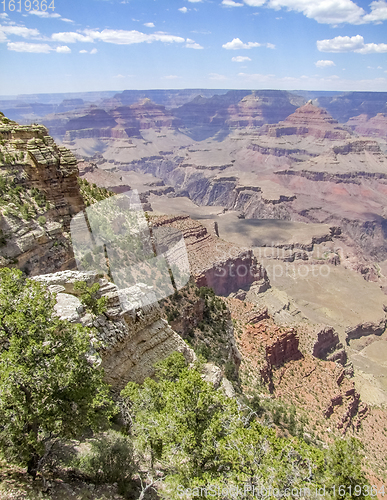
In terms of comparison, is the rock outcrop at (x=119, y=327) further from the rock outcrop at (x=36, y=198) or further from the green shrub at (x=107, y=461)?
the rock outcrop at (x=36, y=198)

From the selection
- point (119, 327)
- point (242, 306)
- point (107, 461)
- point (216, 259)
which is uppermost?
point (119, 327)

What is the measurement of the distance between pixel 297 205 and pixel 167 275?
131540 millimetres

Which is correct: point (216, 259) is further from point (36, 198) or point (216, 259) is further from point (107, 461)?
point (107, 461)

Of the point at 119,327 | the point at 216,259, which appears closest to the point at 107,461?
the point at 119,327

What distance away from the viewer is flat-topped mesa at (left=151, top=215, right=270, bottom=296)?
6333 centimetres

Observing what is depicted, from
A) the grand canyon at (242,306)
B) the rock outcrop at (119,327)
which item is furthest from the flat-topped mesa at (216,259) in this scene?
the rock outcrop at (119,327)

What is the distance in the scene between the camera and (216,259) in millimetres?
65688

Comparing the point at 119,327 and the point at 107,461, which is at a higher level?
the point at 119,327

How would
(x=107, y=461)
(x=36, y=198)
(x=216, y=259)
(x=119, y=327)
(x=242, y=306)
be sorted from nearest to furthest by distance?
(x=107, y=461), (x=119, y=327), (x=36, y=198), (x=242, y=306), (x=216, y=259)

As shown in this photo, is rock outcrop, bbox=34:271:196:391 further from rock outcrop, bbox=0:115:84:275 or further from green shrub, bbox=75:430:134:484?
rock outcrop, bbox=0:115:84:275

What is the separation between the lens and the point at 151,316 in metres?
→ 15.3

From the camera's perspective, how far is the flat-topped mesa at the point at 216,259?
6333 centimetres

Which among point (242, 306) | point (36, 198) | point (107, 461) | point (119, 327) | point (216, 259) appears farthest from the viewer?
point (216, 259)

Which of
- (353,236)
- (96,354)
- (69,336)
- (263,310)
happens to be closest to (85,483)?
(96,354)
